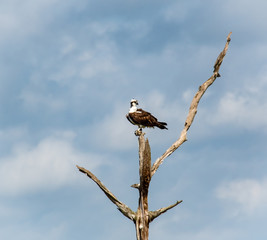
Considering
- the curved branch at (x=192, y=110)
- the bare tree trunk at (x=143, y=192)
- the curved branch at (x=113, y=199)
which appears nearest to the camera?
the bare tree trunk at (x=143, y=192)

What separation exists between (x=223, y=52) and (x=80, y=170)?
7383 millimetres

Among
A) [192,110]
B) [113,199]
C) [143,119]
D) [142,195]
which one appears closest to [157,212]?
[142,195]

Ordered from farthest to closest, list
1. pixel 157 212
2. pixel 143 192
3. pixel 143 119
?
pixel 143 119 < pixel 143 192 < pixel 157 212

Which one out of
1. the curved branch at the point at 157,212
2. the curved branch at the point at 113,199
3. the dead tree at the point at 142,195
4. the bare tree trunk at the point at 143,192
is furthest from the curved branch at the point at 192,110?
the curved branch at the point at 113,199

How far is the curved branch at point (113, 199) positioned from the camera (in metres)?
19.0

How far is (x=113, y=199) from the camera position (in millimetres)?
19203

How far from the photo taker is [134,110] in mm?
21109

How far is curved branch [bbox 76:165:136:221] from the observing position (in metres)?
19.0

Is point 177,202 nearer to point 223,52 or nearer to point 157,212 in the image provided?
point 157,212

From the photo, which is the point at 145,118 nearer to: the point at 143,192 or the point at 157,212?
the point at 143,192

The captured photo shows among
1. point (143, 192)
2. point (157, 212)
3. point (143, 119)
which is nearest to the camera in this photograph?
point (157, 212)

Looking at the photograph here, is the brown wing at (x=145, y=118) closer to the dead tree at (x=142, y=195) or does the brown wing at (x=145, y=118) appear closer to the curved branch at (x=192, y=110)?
the dead tree at (x=142, y=195)

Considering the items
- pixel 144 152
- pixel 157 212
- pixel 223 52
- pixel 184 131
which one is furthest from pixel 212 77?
pixel 157 212

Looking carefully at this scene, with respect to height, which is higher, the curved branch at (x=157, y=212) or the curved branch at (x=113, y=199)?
the curved branch at (x=113, y=199)
